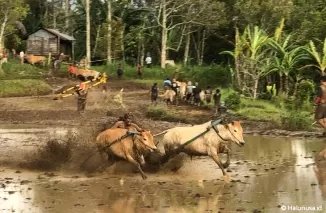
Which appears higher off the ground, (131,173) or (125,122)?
(125,122)

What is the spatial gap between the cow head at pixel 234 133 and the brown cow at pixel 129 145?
1.46 m

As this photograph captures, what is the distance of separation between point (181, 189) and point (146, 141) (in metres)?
1.54

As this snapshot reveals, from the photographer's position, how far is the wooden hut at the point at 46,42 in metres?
45.3

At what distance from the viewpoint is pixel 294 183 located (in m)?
11.3

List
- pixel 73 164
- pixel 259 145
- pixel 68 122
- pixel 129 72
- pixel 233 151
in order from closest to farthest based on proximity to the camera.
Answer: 1. pixel 73 164
2. pixel 233 151
3. pixel 259 145
4. pixel 68 122
5. pixel 129 72

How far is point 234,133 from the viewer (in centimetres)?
1195

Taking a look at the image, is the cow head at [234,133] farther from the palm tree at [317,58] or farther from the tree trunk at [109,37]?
the tree trunk at [109,37]

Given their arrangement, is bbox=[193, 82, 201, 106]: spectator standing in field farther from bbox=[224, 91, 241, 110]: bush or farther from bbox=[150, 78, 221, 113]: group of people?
bbox=[224, 91, 241, 110]: bush

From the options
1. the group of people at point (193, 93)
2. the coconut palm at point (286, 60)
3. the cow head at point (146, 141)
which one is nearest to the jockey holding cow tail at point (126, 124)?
the cow head at point (146, 141)

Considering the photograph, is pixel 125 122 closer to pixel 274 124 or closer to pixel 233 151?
pixel 233 151

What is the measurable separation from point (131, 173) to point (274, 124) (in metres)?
10.6

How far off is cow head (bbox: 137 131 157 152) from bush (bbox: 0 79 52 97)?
19.7m

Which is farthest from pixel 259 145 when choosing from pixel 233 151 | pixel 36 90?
pixel 36 90

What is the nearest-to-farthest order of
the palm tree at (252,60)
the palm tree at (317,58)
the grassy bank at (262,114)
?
the grassy bank at (262,114), the palm tree at (317,58), the palm tree at (252,60)
